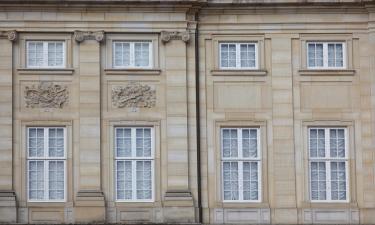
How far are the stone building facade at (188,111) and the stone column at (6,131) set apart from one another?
0.04 meters

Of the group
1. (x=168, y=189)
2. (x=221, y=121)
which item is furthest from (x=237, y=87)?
(x=168, y=189)

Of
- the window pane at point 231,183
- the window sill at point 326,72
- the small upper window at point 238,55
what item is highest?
the small upper window at point 238,55

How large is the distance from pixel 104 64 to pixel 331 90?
242 inches

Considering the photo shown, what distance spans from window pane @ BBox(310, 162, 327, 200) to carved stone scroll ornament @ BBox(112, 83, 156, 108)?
471 cm

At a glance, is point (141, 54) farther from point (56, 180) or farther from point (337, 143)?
point (337, 143)

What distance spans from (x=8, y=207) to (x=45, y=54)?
4.19 metres

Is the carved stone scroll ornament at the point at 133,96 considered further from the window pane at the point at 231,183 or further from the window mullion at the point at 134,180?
the window pane at the point at 231,183

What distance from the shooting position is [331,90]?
113 ft

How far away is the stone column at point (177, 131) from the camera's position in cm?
3356

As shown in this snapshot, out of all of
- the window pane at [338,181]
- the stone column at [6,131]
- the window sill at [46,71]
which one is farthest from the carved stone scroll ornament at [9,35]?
the window pane at [338,181]

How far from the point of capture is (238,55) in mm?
34531

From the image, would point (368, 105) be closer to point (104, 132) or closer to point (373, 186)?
point (373, 186)

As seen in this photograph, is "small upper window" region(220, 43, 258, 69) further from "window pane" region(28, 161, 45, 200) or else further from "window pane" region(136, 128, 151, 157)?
"window pane" region(28, 161, 45, 200)

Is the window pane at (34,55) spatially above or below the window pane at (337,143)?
above
